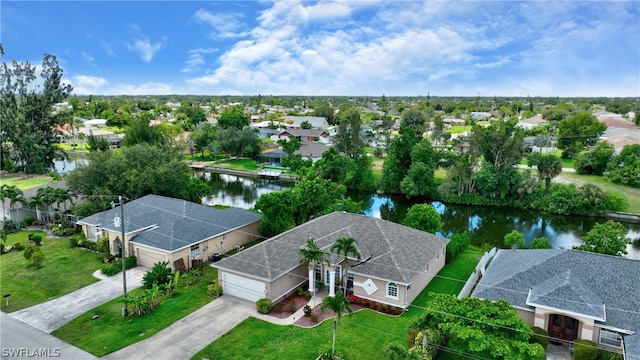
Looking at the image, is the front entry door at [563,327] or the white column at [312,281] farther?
the white column at [312,281]

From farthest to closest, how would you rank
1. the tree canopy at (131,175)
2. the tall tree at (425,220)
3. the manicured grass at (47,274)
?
the tree canopy at (131,175)
the tall tree at (425,220)
the manicured grass at (47,274)

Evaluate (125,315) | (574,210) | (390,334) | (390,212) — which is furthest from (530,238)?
(125,315)

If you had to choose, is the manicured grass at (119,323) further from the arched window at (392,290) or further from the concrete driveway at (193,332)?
the arched window at (392,290)

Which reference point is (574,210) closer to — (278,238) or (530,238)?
(530,238)

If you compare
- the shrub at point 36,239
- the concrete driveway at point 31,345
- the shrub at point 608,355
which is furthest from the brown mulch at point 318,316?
the shrub at point 36,239

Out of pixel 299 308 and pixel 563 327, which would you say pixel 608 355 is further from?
pixel 299 308

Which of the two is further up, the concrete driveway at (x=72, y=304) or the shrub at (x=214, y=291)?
the shrub at (x=214, y=291)
